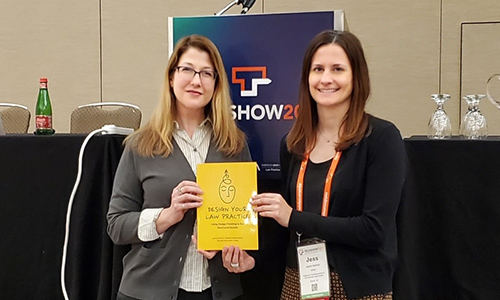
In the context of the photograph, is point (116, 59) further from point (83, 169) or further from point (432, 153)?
point (432, 153)

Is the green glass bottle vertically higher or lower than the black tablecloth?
higher

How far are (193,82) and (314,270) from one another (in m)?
→ 0.67

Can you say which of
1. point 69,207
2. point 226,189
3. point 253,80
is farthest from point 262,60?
point 69,207

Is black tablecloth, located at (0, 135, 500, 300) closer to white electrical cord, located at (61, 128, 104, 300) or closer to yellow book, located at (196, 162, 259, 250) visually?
white electrical cord, located at (61, 128, 104, 300)

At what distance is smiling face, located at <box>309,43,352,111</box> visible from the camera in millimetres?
1427

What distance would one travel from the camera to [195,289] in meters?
1.47

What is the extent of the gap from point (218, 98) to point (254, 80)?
0.25 metres

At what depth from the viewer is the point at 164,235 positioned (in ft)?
4.92

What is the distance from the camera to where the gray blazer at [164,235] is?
1.47m

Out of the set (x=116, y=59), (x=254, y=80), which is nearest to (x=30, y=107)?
(x=116, y=59)

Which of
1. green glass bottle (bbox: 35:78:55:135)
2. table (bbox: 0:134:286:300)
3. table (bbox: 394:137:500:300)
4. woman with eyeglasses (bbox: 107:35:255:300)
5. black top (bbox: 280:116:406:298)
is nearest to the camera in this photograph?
black top (bbox: 280:116:406:298)

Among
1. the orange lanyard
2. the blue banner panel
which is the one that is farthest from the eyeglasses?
the orange lanyard

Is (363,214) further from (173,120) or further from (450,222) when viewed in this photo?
(173,120)

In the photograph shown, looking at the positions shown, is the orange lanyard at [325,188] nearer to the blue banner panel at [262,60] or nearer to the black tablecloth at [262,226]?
the black tablecloth at [262,226]
